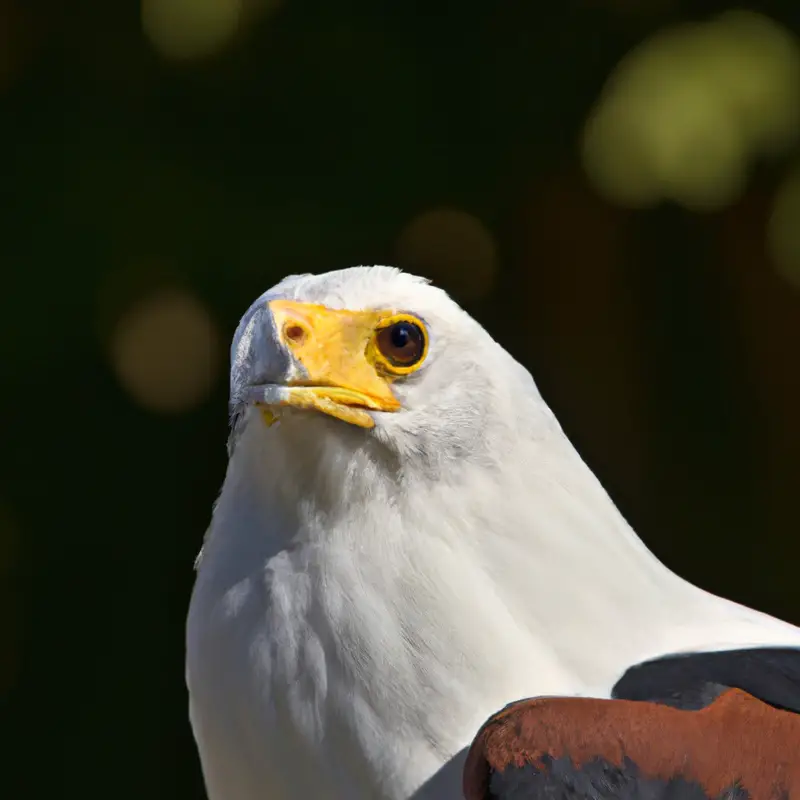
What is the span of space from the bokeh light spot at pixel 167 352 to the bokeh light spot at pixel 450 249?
1.77ft

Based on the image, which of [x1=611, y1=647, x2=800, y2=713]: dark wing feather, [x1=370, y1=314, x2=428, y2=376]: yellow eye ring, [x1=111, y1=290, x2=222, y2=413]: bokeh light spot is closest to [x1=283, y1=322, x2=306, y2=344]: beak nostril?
[x1=370, y1=314, x2=428, y2=376]: yellow eye ring

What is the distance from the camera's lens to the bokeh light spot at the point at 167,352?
3.55 m

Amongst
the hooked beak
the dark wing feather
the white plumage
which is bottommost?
the dark wing feather

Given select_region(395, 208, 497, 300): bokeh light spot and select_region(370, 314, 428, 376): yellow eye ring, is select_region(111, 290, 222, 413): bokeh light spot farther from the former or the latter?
select_region(370, 314, 428, 376): yellow eye ring

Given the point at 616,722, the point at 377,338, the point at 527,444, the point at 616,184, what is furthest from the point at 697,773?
the point at 616,184

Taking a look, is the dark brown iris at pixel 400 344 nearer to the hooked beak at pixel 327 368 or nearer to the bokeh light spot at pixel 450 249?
the hooked beak at pixel 327 368

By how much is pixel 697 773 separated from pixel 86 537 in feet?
7.86

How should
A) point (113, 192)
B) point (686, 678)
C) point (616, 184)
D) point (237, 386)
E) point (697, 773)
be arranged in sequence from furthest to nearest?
1. point (113, 192)
2. point (616, 184)
3. point (237, 386)
4. point (686, 678)
5. point (697, 773)

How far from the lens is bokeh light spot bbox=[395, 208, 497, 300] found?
346 cm

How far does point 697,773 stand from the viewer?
1.48 metres

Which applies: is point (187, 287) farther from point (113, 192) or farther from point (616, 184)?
point (616, 184)

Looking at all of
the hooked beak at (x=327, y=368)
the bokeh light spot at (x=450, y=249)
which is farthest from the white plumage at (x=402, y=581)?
the bokeh light spot at (x=450, y=249)

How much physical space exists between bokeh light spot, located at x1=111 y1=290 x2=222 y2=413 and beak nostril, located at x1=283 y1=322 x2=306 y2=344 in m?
1.92

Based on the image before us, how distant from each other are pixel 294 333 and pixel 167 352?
6.46ft
